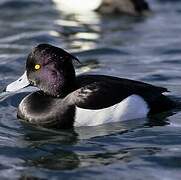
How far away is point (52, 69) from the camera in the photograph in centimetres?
826

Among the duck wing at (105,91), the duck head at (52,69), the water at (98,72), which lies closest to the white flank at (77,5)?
the water at (98,72)

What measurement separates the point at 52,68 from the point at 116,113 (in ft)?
2.54

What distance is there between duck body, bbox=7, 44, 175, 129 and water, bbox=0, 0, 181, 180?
11 centimetres

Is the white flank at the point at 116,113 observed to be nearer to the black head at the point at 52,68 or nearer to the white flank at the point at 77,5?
the black head at the point at 52,68

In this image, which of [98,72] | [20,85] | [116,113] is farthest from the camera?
[98,72]

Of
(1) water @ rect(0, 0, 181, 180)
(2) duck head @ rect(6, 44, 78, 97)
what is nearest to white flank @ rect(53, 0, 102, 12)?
(1) water @ rect(0, 0, 181, 180)

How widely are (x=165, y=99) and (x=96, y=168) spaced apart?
1885 mm

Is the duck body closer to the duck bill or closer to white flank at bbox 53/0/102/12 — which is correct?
the duck bill

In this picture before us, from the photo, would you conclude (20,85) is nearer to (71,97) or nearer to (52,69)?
(52,69)

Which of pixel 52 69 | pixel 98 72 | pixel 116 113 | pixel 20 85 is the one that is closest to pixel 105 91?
pixel 116 113

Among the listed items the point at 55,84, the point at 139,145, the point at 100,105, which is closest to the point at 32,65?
the point at 55,84

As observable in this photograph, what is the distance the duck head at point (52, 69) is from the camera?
8.20 m

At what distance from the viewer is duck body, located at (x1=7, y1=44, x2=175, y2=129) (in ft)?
26.4

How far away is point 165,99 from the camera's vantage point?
337 inches
